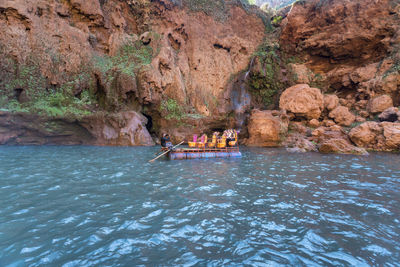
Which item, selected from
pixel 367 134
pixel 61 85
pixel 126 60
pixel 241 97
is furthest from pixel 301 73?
pixel 61 85

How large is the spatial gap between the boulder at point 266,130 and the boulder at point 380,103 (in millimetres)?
9685

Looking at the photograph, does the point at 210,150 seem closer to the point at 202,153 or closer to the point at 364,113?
the point at 202,153

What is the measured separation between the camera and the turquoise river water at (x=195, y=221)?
330 centimetres

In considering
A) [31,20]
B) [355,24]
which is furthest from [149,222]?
[355,24]

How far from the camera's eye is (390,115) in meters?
20.5

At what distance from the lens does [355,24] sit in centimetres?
2736

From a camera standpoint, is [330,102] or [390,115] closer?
[390,115]

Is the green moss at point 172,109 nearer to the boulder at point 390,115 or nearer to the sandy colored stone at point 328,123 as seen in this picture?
the sandy colored stone at point 328,123

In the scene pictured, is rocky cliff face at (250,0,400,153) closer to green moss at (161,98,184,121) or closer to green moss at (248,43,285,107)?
green moss at (248,43,285,107)

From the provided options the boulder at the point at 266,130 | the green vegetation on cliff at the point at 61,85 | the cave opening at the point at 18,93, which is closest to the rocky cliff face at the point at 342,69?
the boulder at the point at 266,130

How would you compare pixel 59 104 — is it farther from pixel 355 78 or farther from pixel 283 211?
pixel 355 78

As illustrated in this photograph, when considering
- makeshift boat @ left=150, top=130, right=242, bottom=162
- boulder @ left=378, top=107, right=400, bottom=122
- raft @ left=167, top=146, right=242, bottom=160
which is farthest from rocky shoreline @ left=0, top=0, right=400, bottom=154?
raft @ left=167, top=146, right=242, bottom=160

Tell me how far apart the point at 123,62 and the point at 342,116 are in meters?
26.9

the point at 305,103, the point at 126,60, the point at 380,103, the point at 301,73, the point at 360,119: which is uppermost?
the point at 126,60
